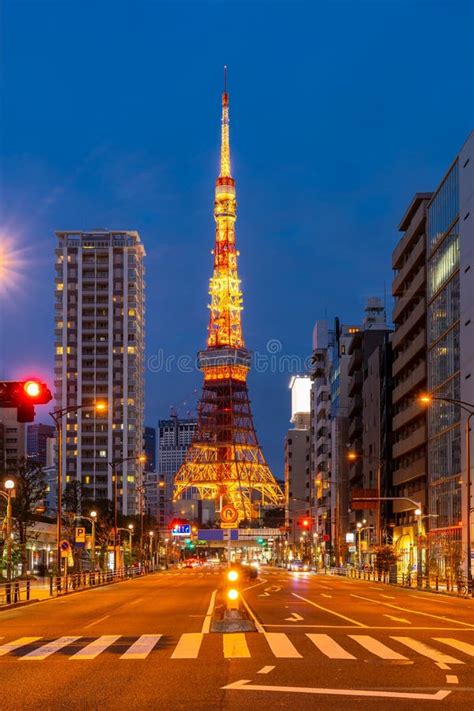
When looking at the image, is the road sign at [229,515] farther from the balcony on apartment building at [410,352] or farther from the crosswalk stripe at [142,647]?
the balcony on apartment building at [410,352]

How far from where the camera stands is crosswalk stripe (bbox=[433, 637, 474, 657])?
2062 centimetres

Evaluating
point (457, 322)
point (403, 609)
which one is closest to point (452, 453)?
point (457, 322)

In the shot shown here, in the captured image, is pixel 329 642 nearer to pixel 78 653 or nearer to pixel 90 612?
pixel 78 653

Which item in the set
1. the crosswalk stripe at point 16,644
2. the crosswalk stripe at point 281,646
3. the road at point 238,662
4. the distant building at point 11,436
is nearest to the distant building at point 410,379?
the road at point 238,662

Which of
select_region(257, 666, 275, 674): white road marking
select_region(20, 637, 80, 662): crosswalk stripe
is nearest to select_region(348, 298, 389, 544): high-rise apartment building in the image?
select_region(20, 637, 80, 662): crosswalk stripe

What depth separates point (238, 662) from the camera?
18.0m

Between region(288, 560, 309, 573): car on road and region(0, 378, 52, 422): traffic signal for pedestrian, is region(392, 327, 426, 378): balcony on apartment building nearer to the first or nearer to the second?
region(288, 560, 309, 573): car on road

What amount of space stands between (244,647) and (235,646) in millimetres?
250

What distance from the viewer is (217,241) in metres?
187

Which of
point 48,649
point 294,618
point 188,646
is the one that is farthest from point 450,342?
point 48,649

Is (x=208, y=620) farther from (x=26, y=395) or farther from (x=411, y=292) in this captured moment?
(x=411, y=292)

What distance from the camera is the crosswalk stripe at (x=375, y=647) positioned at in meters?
19.4

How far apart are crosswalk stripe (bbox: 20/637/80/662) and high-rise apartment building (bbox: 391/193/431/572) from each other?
70.4 metres

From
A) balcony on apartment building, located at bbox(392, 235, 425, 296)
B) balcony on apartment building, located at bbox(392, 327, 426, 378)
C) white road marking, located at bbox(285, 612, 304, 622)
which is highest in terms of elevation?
balcony on apartment building, located at bbox(392, 235, 425, 296)
